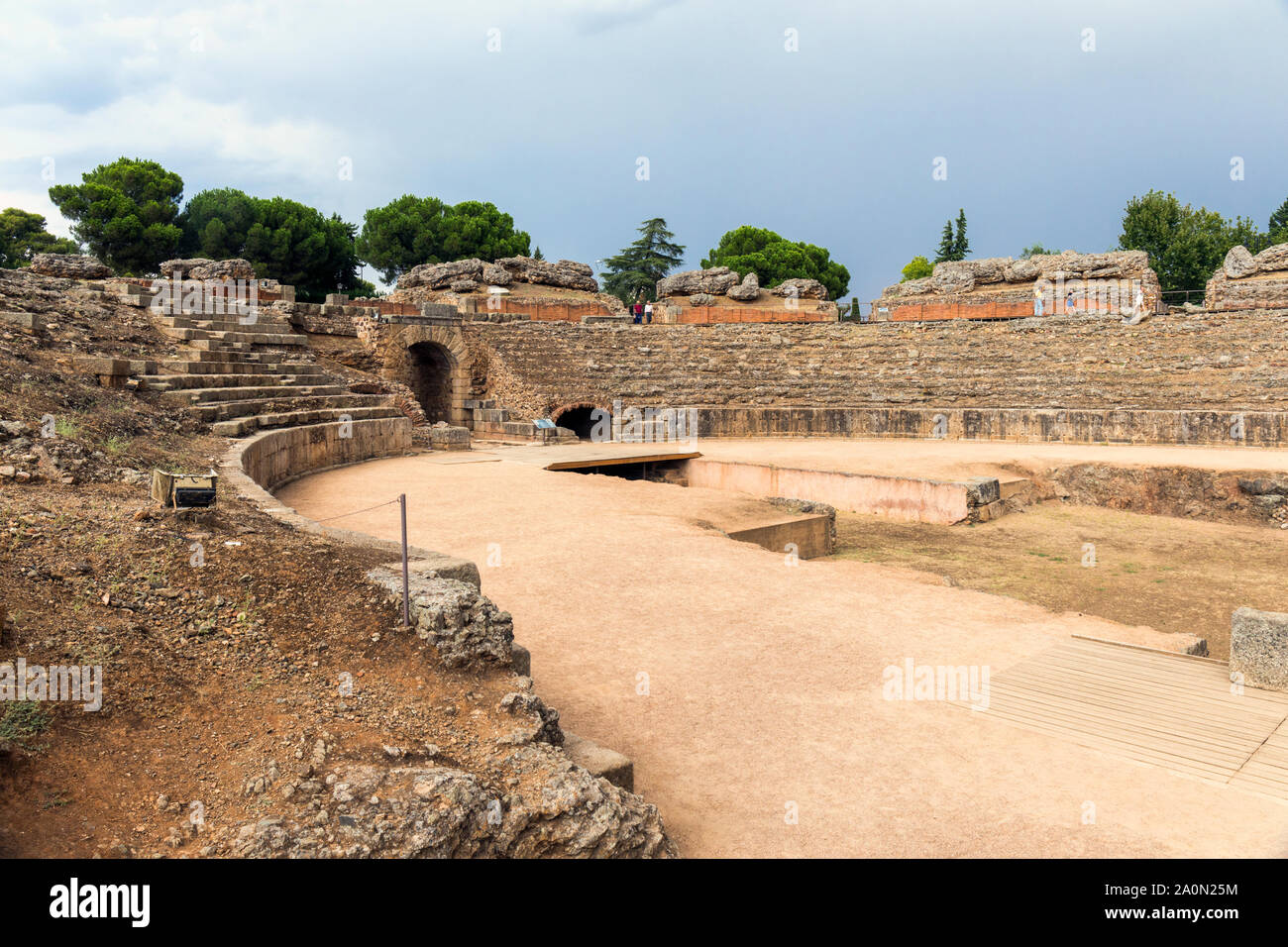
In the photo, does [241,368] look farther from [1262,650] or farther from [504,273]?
[504,273]

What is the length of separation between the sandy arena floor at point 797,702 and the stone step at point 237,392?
3.60 meters

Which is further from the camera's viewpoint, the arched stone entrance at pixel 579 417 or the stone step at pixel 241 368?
the arched stone entrance at pixel 579 417

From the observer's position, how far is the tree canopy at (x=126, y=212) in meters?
35.2

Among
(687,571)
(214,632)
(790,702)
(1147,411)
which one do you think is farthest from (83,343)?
(1147,411)

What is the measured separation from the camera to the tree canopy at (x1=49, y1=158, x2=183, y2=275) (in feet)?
115

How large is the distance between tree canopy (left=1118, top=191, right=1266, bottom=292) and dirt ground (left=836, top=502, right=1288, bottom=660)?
33101 millimetres

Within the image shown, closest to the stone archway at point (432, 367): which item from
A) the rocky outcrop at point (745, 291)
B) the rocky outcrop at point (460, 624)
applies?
the rocky outcrop at point (745, 291)

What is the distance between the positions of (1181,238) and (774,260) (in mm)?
20700

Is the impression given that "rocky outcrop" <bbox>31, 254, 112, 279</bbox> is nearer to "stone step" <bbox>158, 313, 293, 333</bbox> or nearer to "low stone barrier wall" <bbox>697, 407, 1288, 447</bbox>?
"stone step" <bbox>158, 313, 293, 333</bbox>

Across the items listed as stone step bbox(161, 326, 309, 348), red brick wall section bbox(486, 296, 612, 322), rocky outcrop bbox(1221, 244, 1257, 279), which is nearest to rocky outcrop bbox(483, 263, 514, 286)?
red brick wall section bbox(486, 296, 612, 322)

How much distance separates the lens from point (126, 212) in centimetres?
3578

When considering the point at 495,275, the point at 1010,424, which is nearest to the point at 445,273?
the point at 495,275

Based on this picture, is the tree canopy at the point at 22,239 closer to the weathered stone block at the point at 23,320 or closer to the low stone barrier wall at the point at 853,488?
the weathered stone block at the point at 23,320

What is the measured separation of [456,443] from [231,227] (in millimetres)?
27338
